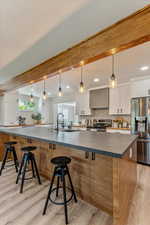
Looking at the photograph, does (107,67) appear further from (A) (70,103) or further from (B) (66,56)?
(A) (70,103)

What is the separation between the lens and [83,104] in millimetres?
5648

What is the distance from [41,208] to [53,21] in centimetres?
272

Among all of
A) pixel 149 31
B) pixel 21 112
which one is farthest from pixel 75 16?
pixel 21 112

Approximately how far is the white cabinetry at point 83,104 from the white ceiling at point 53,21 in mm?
3164

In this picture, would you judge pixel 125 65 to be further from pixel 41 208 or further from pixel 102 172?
pixel 41 208

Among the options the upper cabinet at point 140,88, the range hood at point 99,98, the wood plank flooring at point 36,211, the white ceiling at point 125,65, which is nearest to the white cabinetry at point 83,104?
the range hood at point 99,98

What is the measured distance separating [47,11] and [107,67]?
6.47 ft

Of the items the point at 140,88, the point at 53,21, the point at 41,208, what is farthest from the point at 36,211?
the point at 140,88

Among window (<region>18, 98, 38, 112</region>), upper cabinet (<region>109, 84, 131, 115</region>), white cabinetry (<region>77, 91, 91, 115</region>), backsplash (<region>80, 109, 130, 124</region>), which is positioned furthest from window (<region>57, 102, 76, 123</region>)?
upper cabinet (<region>109, 84, 131, 115</region>)

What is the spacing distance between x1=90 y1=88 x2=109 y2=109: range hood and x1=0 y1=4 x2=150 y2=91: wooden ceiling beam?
2.80 meters

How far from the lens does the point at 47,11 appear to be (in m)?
1.63

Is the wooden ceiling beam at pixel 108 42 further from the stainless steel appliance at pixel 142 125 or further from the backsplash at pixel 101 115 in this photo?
the backsplash at pixel 101 115

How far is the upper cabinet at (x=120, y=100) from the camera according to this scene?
434 cm

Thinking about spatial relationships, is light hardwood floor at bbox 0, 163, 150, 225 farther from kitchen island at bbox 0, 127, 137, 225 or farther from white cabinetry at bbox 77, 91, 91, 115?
white cabinetry at bbox 77, 91, 91, 115
